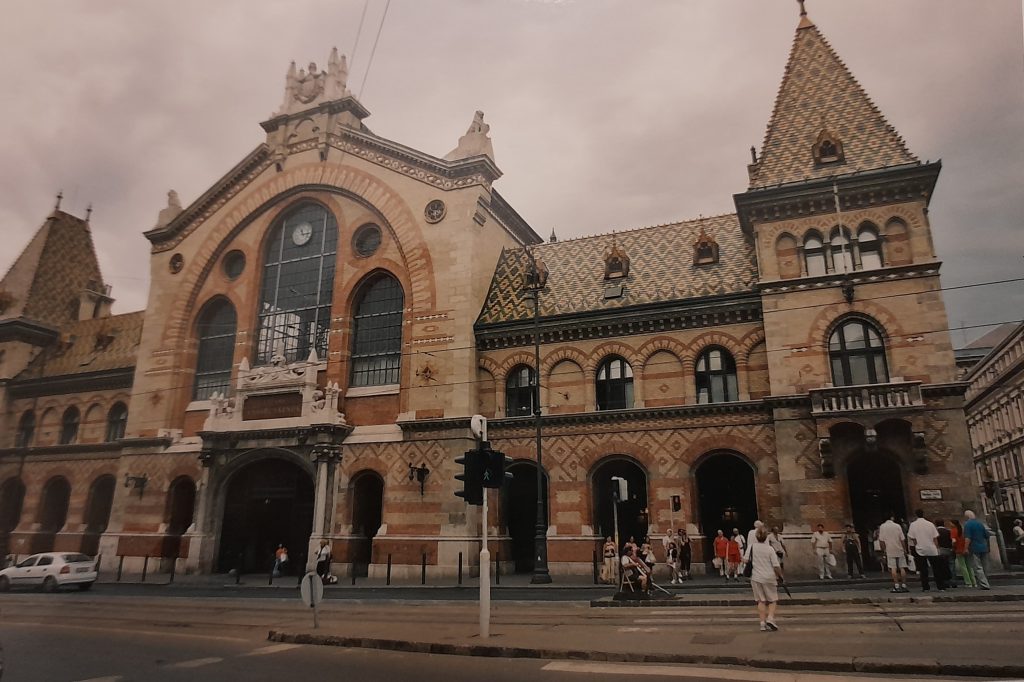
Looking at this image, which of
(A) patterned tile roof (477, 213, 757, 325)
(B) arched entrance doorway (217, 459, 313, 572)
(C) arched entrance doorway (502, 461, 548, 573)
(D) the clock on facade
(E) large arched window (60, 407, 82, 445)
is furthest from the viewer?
(E) large arched window (60, 407, 82, 445)

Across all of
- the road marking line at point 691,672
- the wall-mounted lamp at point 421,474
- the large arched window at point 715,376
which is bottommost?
the road marking line at point 691,672

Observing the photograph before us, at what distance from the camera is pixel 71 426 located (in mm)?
38406

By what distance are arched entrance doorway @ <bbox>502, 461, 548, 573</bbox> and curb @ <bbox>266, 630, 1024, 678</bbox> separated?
1589 centimetres

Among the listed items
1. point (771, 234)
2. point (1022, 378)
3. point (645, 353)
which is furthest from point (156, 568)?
point (1022, 378)

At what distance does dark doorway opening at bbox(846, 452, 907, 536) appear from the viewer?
23.2 meters

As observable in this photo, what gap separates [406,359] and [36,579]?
15853 mm

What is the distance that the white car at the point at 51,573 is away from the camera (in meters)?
24.2

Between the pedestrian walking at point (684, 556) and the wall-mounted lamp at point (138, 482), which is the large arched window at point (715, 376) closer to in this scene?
the pedestrian walking at point (684, 556)

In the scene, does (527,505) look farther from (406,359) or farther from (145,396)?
(145,396)

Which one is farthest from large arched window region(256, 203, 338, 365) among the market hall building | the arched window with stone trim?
the arched window with stone trim

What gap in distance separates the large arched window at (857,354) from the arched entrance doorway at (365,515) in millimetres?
18040

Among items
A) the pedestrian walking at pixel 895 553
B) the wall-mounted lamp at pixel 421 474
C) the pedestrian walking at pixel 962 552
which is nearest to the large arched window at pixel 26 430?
the wall-mounted lamp at pixel 421 474

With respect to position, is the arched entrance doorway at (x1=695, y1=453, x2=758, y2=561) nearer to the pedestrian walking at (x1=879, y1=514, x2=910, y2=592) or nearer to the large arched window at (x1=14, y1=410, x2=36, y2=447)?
the pedestrian walking at (x1=879, y1=514, x2=910, y2=592)

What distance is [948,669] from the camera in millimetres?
8047
